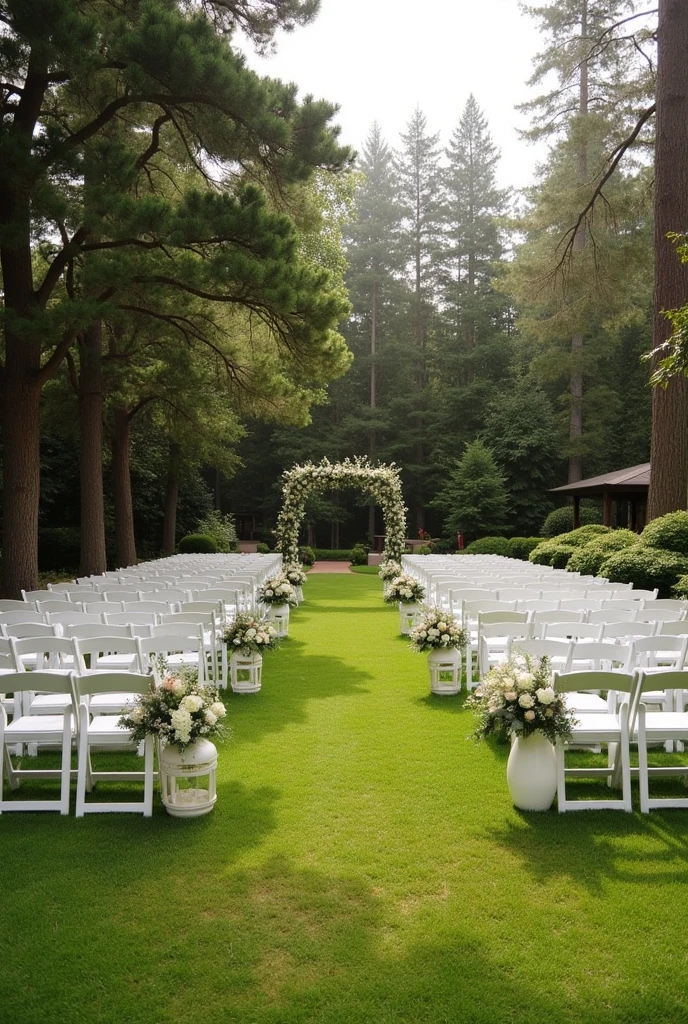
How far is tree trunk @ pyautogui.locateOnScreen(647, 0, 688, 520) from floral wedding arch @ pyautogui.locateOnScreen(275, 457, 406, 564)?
7.04m

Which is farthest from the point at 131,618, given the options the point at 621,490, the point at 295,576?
the point at 621,490

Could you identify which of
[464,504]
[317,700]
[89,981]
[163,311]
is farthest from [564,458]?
[89,981]

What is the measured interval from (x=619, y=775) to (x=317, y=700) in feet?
12.1

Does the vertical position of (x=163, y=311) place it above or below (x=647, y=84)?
below

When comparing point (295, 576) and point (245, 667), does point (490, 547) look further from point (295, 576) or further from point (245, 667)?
point (245, 667)

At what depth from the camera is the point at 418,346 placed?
4644cm

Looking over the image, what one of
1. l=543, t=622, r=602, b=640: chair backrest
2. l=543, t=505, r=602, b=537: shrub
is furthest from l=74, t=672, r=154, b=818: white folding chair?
l=543, t=505, r=602, b=537: shrub

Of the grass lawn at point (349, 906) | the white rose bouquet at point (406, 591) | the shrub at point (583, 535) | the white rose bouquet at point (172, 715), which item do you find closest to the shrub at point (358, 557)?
the shrub at point (583, 535)

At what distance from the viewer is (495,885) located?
415 cm

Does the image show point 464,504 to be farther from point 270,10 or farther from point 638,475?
point 270,10

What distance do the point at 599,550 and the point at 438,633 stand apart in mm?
8332

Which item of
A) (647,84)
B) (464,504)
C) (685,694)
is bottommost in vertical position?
(685,694)

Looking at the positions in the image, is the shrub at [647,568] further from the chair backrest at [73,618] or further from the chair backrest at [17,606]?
the chair backrest at [17,606]

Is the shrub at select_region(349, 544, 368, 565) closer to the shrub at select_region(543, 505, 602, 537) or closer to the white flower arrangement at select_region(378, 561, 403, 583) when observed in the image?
the shrub at select_region(543, 505, 602, 537)
